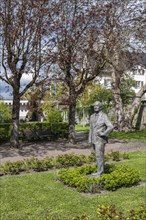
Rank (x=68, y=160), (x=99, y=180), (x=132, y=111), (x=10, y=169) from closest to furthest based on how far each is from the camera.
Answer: (x=99, y=180)
(x=10, y=169)
(x=68, y=160)
(x=132, y=111)

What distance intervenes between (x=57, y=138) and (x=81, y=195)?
14.5 meters

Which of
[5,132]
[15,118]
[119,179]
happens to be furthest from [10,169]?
[5,132]

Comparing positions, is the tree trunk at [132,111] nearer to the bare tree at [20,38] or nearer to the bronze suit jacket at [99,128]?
the bare tree at [20,38]

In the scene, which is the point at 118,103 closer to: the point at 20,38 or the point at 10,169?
the point at 20,38

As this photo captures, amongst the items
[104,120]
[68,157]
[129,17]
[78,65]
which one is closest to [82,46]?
[78,65]

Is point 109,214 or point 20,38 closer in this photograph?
point 109,214

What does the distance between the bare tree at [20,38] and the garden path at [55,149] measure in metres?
1.09

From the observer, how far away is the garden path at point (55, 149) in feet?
54.5

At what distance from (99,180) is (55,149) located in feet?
30.1

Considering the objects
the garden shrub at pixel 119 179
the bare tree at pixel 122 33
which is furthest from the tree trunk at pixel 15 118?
the garden shrub at pixel 119 179

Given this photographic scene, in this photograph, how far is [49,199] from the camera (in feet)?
28.2

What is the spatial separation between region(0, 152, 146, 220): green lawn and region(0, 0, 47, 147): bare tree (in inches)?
343

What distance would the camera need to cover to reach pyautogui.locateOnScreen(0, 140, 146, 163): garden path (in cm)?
1660

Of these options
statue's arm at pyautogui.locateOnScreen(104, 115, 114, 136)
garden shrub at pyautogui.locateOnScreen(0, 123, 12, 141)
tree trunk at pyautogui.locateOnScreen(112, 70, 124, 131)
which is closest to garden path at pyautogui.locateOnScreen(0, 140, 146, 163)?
garden shrub at pyautogui.locateOnScreen(0, 123, 12, 141)
